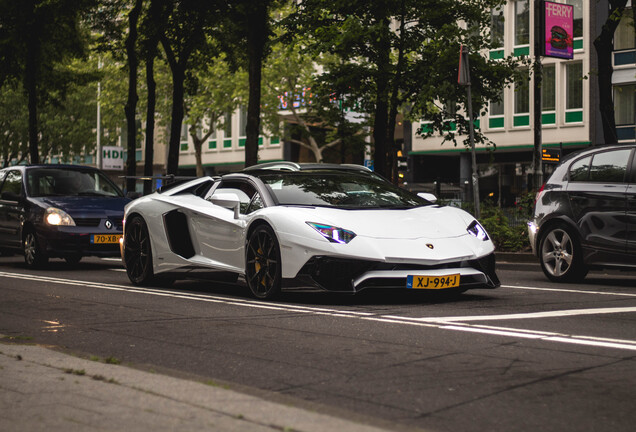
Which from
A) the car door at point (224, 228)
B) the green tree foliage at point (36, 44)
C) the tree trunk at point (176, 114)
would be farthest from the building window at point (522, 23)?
the car door at point (224, 228)

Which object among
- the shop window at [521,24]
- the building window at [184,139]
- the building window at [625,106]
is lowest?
the building window at [625,106]

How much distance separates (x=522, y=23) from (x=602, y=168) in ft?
118

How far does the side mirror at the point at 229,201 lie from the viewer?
32.2 ft

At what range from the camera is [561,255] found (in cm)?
1200

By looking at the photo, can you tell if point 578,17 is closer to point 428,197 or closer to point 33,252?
point 33,252

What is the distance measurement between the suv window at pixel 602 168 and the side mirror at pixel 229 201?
175 inches

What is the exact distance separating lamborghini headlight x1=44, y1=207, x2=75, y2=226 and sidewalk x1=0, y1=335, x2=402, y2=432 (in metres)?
10.2

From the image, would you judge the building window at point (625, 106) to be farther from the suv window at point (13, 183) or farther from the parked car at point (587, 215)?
the parked car at point (587, 215)

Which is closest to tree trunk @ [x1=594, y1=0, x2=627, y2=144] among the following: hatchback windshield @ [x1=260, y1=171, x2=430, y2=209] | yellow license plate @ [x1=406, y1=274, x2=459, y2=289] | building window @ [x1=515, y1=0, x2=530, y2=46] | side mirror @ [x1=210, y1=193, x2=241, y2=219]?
hatchback windshield @ [x1=260, y1=171, x2=430, y2=209]

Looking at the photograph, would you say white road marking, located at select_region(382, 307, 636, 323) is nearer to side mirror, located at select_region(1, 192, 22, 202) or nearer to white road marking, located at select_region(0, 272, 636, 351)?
white road marking, located at select_region(0, 272, 636, 351)

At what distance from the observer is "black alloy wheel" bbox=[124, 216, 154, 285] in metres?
11.5

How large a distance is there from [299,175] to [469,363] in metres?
4.77

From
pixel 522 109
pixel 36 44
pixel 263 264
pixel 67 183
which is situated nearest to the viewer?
pixel 263 264

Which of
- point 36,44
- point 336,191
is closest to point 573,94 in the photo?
point 36,44
